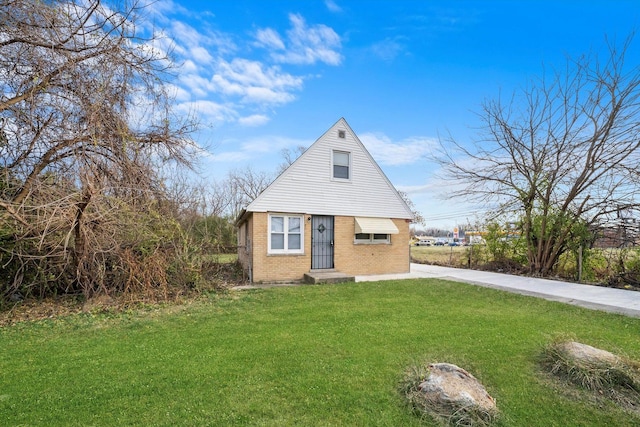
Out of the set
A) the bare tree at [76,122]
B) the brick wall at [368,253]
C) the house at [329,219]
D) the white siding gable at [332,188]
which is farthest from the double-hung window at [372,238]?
the bare tree at [76,122]

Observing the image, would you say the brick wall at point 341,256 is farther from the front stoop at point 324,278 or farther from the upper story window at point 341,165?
the upper story window at point 341,165

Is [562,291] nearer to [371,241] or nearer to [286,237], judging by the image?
[371,241]

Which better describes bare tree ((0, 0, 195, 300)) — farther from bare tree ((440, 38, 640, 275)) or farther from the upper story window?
bare tree ((440, 38, 640, 275))

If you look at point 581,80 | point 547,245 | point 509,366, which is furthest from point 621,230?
point 509,366

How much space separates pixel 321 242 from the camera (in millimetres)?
13078

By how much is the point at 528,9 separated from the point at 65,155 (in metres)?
13.9

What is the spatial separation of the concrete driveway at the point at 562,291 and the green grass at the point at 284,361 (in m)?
1.03

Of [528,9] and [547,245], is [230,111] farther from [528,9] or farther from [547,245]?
[547,245]

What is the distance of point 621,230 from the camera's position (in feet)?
38.6

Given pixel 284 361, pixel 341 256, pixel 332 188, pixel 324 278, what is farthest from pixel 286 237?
pixel 284 361

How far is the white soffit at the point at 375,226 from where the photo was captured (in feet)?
43.0

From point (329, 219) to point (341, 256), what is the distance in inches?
64.0

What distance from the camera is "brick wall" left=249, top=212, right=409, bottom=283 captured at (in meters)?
11.8

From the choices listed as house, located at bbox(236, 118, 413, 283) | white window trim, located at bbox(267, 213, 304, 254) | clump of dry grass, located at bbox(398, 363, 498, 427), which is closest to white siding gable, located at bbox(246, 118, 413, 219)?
house, located at bbox(236, 118, 413, 283)
